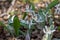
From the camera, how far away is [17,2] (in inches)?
76.7

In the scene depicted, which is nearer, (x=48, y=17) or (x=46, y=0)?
(x=48, y=17)

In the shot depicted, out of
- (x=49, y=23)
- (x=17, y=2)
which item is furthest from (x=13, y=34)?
(x=17, y=2)

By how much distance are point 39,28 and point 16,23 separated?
196 millimetres

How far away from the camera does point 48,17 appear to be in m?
1.60

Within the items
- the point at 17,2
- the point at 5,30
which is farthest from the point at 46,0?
the point at 5,30

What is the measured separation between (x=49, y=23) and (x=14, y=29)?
0.27 meters

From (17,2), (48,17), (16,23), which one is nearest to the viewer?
(16,23)

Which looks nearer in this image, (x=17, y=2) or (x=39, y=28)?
(x=39, y=28)

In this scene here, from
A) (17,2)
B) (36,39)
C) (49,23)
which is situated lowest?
(36,39)

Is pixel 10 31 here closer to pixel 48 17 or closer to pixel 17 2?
pixel 48 17

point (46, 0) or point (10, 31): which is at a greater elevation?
point (46, 0)

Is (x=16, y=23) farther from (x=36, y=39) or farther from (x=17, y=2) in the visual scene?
(x=17, y=2)

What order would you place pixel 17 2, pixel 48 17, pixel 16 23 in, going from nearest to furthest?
pixel 16 23 < pixel 48 17 < pixel 17 2

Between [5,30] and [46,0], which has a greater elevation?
[46,0]
